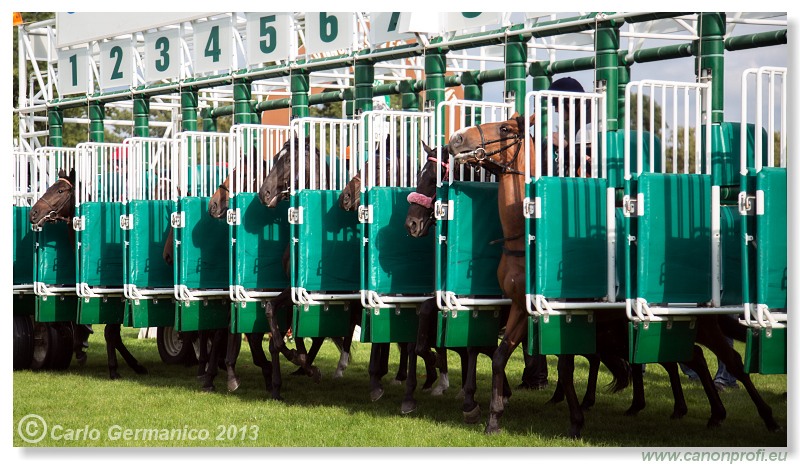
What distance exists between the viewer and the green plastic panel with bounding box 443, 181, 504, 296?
8.23 metres

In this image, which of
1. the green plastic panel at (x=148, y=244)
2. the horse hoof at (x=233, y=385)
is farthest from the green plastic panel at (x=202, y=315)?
the green plastic panel at (x=148, y=244)

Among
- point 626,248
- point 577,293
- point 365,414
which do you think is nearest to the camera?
point 626,248

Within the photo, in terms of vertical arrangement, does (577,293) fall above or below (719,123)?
below

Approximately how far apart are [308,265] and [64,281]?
3680 millimetres

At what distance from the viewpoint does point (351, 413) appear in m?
9.14

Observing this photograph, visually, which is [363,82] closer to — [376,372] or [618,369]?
[376,372]

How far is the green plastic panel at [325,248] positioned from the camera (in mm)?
9445

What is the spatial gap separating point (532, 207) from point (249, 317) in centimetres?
334

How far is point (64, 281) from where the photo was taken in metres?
12.1

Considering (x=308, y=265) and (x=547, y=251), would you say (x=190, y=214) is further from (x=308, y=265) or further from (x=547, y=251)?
(x=547, y=251)

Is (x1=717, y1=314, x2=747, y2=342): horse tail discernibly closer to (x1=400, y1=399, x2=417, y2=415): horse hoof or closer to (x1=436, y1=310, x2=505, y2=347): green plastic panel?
(x1=436, y1=310, x2=505, y2=347): green plastic panel

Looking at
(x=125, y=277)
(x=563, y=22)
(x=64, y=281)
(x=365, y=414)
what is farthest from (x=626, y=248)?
(x=64, y=281)

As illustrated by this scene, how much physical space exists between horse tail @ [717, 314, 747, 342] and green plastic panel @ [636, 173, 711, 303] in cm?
106

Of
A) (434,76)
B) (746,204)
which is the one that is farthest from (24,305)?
(746,204)
